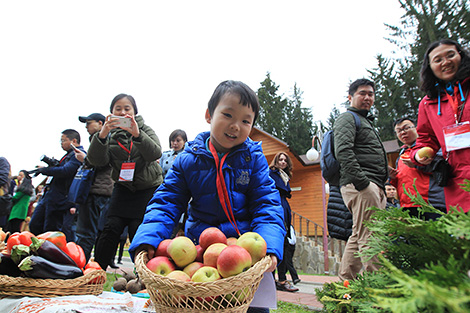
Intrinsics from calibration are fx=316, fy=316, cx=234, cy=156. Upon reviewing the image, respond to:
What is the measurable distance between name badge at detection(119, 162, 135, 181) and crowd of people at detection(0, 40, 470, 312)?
0.04ft

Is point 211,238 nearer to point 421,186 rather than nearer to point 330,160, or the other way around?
point 330,160

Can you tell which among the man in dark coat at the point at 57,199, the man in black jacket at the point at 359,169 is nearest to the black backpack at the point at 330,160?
the man in black jacket at the point at 359,169

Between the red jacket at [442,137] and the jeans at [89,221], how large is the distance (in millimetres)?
3681

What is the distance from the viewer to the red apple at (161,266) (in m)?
1.53

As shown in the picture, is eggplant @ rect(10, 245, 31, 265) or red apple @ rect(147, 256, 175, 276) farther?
eggplant @ rect(10, 245, 31, 265)

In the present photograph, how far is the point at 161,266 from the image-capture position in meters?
1.54

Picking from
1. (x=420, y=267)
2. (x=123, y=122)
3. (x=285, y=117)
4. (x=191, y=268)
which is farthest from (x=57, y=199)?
(x=285, y=117)

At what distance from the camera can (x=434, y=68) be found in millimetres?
2613

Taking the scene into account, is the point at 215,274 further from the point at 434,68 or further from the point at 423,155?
the point at 434,68

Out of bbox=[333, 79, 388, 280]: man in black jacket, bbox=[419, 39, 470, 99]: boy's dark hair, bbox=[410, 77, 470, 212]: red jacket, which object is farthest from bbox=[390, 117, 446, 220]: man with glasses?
bbox=[419, 39, 470, 99]: boy's dark hair

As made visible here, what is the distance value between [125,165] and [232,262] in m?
2.47

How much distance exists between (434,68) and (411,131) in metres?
1.88

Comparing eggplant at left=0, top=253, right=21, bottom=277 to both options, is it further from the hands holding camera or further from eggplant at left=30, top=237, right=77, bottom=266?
the hands holding camera

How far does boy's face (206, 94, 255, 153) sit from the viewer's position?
202cm
